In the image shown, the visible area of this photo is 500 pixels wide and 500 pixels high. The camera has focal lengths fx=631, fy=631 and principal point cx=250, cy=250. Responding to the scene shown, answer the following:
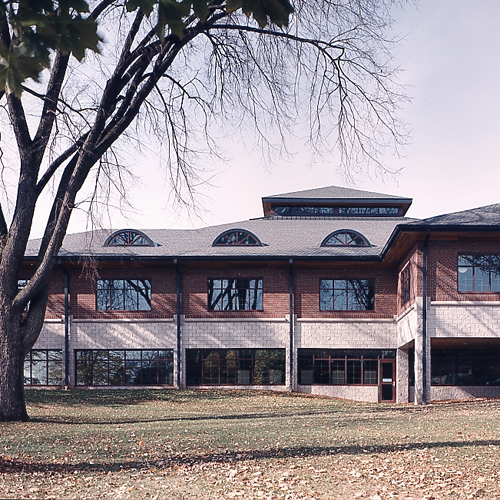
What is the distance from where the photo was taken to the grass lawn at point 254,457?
870 cm

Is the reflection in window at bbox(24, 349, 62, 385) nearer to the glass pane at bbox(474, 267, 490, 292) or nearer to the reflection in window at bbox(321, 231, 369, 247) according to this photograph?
the reflection in window at bbox(321, 231, 369, 247)

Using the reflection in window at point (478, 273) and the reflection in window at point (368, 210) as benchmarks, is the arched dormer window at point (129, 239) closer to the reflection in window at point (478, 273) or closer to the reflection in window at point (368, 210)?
the reflection in window at point (368, 210)

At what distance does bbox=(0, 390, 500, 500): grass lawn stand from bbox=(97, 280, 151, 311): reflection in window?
34.7 feet

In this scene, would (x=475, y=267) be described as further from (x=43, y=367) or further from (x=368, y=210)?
(x=43, y=367)

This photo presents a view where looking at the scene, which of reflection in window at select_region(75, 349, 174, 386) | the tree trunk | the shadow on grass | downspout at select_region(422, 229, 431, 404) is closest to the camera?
the shadow on grass

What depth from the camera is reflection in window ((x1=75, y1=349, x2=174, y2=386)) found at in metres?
29.0

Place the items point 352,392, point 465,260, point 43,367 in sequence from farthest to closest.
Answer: point 43,367 < point 352,392 < point 465,260

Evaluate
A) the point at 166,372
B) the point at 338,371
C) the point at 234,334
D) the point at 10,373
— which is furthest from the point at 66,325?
the point at 10,373

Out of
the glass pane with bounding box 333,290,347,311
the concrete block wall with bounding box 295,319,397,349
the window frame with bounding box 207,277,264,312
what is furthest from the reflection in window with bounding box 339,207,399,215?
the window frame with bounding box 207,277,264,312

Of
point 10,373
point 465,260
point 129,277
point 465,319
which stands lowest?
point 10,373

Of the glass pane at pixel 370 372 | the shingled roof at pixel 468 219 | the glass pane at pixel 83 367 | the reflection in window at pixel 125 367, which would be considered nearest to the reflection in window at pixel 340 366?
the glass pane at pixel 370 372

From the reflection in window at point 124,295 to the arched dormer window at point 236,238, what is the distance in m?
3.86

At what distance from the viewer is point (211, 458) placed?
1098 cm

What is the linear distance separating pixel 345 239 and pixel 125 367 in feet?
38.7
